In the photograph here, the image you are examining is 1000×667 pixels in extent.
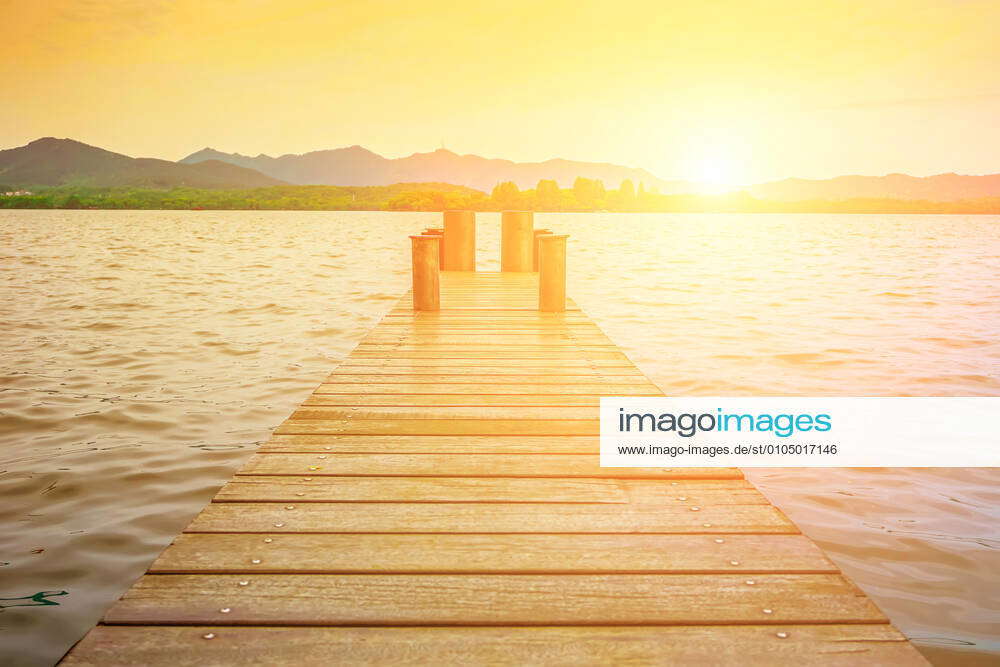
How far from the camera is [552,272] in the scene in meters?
8.55

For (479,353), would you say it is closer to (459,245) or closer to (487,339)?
(487,339)

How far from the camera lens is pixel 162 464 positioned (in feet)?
17.8

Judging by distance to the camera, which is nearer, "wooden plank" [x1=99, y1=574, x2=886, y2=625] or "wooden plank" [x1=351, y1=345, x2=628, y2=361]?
"wooden plank" [x1=99, y1=574, x2=886, y2=625]

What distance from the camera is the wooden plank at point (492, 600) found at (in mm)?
2178

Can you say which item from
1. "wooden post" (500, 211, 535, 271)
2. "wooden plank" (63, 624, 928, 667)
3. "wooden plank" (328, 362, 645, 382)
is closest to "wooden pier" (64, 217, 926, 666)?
"wooden plank" (63, 624, 928, 667)

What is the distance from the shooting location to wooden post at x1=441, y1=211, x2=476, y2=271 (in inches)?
543

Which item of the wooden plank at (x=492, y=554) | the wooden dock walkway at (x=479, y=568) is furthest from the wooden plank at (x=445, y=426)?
the wooden plank at (x=492, y=554)

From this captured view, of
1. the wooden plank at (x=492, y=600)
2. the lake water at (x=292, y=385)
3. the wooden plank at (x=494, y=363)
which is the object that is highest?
the wooden plank at (x=494, y=363)

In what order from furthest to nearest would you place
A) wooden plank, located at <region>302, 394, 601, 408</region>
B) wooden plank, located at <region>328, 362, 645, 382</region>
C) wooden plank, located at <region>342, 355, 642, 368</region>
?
1. wooden plank, located at <region>342, 355, 642, 368</region>
2. wooden plank, located at <region>328, 362, 645, 382</region>
3. wooden plank, located at <region>302, 394, 601, 408</region>

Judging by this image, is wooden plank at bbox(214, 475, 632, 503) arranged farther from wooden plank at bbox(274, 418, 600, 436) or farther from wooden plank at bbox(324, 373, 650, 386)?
wooden plank at bbox(324, 373, 650, 386)

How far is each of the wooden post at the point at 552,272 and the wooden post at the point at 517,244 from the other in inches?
192

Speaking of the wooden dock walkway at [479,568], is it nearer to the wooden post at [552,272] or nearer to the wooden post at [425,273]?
the wooden post at [552,272]

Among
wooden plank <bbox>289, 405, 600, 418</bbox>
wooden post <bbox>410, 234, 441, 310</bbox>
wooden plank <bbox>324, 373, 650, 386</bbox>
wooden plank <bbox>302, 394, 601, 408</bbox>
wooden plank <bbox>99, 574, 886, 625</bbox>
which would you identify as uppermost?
wooden post <bbox>410, 234, 441, 310</bbox>

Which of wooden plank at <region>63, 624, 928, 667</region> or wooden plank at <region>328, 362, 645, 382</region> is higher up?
wooden plank at <region>328, 362, 645, 382</region>
